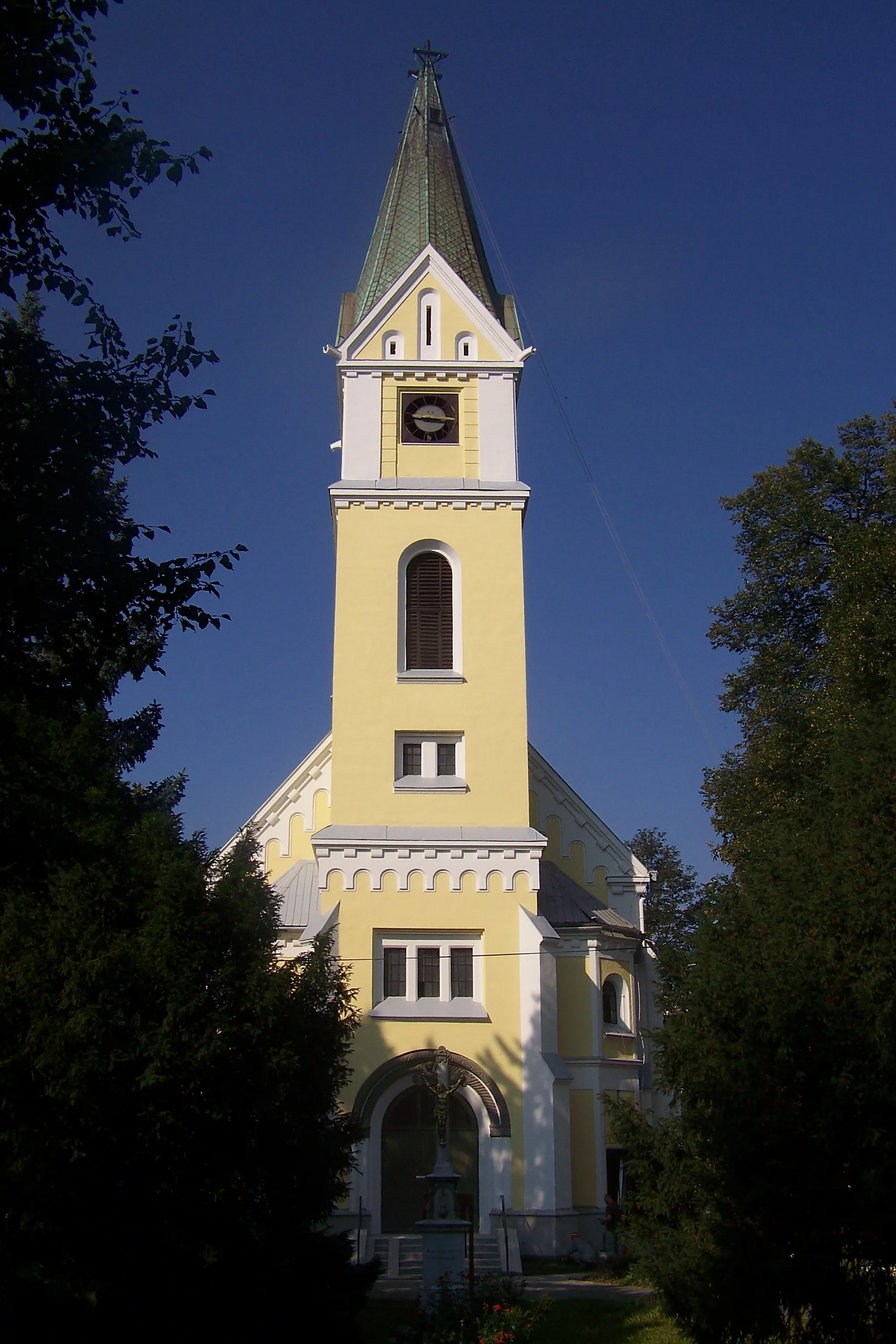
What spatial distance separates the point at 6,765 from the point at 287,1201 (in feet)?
22.1

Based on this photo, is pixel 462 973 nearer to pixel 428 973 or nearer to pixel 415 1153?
pixel 428 973

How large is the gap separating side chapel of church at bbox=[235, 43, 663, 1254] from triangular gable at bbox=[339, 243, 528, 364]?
5 cm

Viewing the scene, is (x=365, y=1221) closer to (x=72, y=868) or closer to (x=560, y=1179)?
(x=560, y=1179)

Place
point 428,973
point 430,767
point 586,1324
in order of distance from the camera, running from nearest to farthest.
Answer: point 586,1324 → point 428,973 → point 430,767

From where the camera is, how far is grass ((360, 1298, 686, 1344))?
1617cm

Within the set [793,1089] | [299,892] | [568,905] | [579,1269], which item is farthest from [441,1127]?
[793,1089]

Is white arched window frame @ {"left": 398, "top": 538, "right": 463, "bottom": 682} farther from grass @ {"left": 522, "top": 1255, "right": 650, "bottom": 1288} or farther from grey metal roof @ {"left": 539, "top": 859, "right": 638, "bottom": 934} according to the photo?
grass @ {"left": 522, "top": 1255, "right": 650, "bottom": 1288}

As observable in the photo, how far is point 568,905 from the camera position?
27656 millimetres

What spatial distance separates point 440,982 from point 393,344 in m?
14.2

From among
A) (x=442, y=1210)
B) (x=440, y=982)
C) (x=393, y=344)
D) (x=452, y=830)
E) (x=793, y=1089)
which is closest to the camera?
(x=793, y=1089)

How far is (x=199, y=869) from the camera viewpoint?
1473cm

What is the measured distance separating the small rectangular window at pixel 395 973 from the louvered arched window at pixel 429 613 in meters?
5.91

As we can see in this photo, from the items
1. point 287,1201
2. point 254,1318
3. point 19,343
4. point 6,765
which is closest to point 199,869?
point 287,1201

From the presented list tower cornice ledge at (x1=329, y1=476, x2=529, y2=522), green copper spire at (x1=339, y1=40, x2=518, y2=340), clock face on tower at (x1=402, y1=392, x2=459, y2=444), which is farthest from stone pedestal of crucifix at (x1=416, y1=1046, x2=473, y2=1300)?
green copper spire at (x1=339, y1=40, x2=518, y2=340)
